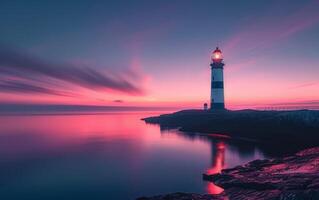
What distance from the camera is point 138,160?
90.4 feet

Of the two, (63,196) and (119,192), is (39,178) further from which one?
(119,192)

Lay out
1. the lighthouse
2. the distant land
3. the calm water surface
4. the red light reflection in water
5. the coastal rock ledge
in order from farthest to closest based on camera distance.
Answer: the lighthouse < the distant land < the calm water surface < the red light reflection in water < the coastal rock ledge

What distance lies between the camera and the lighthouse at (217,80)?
166ft

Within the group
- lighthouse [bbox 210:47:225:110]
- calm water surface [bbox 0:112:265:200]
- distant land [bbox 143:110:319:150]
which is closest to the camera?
calm water surface [bbox 0:112:265:200]

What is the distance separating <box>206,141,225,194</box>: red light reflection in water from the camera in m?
15.9

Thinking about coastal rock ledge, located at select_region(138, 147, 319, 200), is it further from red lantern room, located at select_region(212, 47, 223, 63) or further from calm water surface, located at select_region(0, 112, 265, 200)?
red lantern room, located at select_region(212, 47, 223, 63)

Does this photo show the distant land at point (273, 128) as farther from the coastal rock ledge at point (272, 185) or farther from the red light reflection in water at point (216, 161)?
the coastal rock ledge at point (272, 185)

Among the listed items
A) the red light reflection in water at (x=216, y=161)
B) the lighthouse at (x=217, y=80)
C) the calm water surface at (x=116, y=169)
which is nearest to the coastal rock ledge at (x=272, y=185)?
the red light reflection in water at (x=216, y=161)

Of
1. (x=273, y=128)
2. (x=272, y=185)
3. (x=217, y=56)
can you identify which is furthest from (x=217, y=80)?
(x=272, y=185)

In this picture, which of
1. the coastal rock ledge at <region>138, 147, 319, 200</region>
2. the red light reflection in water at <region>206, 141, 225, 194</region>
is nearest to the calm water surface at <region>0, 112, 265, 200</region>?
the red light reflection in water at <region>206, 141, 225, 194</region>

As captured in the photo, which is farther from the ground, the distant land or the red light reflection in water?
the distant land

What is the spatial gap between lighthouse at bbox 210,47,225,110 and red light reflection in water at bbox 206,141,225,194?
16067 millimetres

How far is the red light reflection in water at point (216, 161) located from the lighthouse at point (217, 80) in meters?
16.1

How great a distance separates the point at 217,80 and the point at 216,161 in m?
25.7
